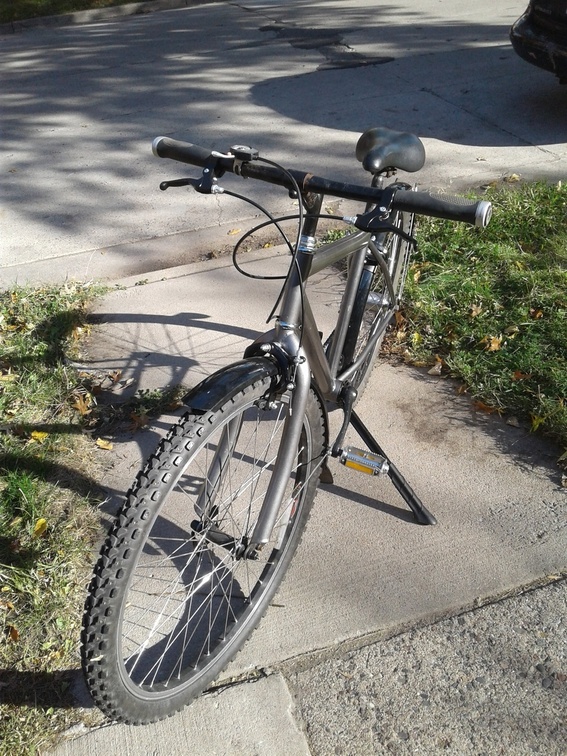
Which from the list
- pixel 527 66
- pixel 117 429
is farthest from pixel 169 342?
pixel 527 66

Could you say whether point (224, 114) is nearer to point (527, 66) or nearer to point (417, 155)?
point (527, 66)

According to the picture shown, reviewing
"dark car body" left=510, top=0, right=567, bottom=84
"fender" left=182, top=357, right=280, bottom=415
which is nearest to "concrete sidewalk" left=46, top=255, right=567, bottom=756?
"fender" left=182, top=357, right=280, bottom=415

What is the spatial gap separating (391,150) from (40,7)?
38.5ft

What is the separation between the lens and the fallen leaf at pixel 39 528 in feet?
9.46

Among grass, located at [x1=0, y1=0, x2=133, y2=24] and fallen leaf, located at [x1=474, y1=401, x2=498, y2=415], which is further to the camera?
grass, located at [x1=0, y1=0, x2=133, y2=24]

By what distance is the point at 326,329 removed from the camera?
409 cm

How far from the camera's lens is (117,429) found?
3539 millimetres

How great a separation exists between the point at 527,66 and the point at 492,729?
754cm

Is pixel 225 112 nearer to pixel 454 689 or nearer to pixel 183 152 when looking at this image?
pixel 183 152

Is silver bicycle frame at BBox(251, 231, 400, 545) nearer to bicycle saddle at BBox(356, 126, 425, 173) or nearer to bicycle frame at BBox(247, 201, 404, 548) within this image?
bicycle frame at BBox(247, 201, 404, 548)

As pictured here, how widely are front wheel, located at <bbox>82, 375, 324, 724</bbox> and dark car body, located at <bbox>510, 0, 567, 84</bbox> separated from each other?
481cm

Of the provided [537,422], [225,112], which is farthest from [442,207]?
[225,112]

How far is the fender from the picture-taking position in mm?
2061

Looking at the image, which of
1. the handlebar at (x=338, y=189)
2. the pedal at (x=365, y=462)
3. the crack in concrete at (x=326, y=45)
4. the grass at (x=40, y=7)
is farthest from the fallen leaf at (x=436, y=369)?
the grass at (x=40, y=7)
